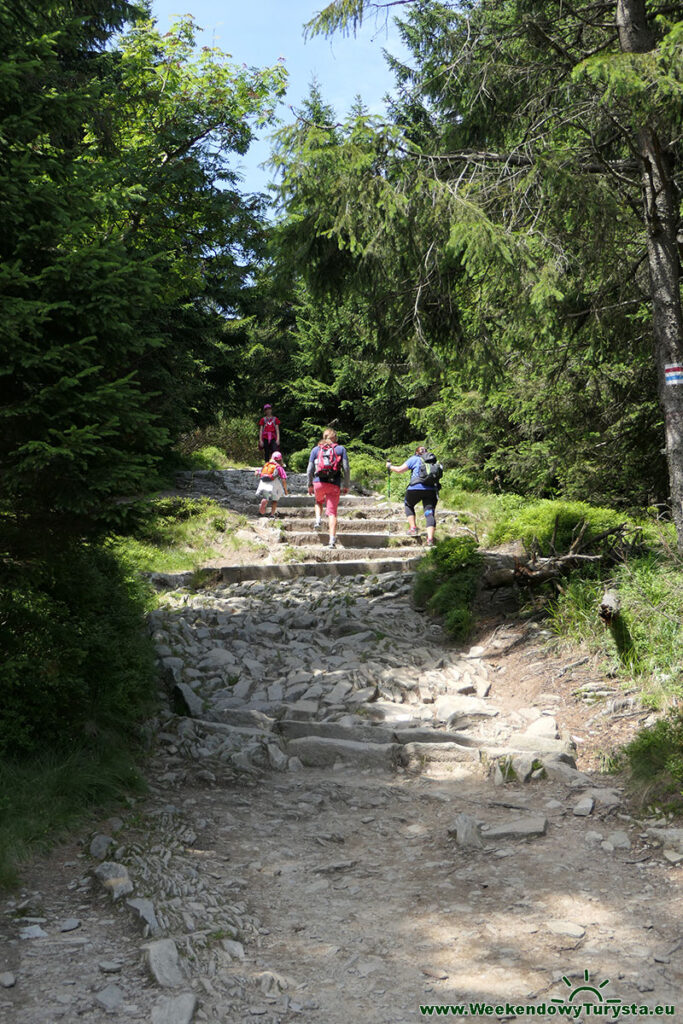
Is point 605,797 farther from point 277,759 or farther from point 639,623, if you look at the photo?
point 277,759

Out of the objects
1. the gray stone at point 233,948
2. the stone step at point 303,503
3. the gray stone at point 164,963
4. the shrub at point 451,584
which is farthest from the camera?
the stone step at point 303,503

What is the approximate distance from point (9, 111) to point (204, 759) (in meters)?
4.64

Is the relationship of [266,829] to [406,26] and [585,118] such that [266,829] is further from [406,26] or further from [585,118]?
[406,26]

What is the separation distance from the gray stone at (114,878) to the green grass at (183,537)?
6469 mm

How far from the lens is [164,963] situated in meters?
3.48

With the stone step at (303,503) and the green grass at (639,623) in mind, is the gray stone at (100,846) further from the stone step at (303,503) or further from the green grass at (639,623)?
the stone step at (303,503)

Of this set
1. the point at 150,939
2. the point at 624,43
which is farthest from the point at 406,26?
the point at 150,939

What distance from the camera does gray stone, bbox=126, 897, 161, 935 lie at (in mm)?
3756

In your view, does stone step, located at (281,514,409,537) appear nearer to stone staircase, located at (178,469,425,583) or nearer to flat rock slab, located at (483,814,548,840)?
stone staircase, located at (178,469,425,583)

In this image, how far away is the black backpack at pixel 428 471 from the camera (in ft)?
39.1

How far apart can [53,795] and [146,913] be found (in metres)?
1.16

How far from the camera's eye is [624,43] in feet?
25.4

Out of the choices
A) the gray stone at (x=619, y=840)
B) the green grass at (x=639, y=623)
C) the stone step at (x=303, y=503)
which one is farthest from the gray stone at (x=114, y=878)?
the stone step at (x=303, y=503)

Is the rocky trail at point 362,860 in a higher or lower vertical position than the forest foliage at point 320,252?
lower
